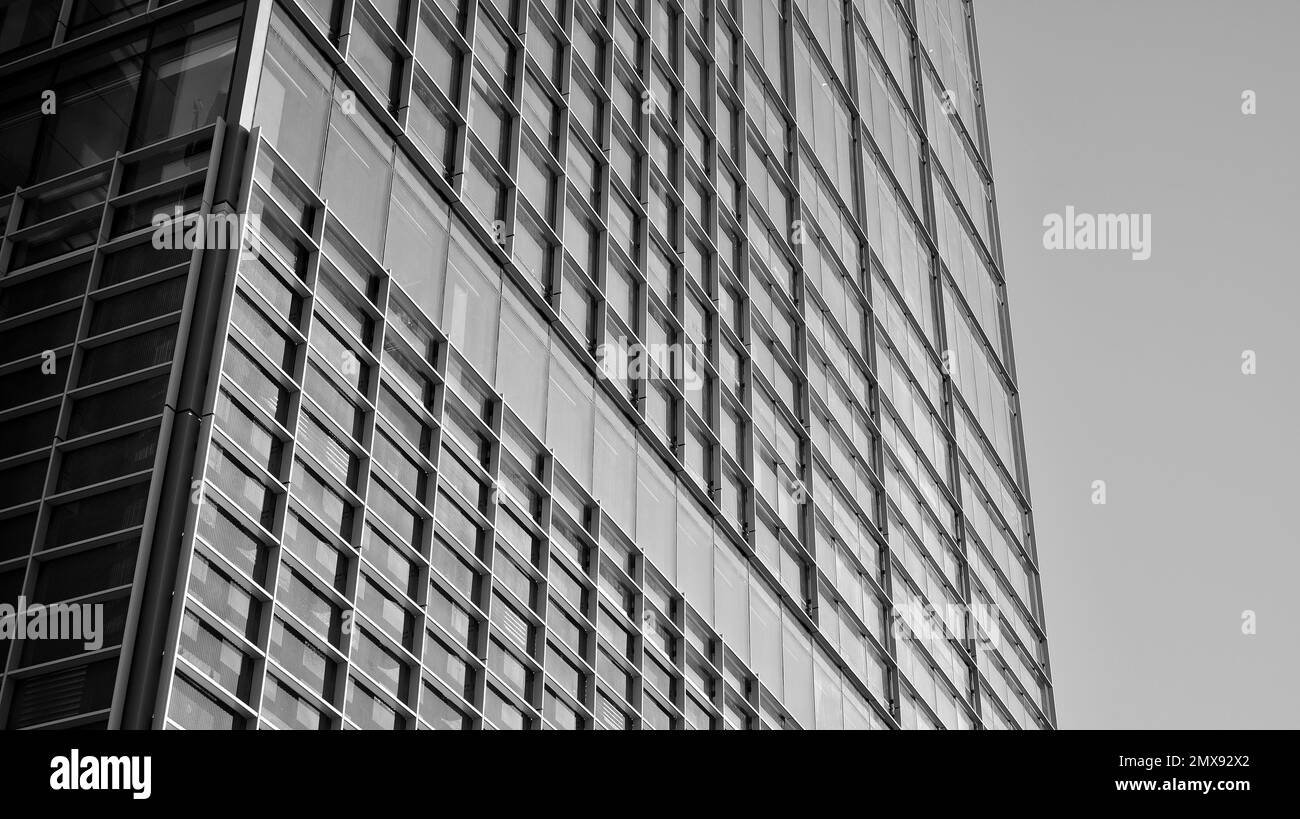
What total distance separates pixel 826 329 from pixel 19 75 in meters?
24.7

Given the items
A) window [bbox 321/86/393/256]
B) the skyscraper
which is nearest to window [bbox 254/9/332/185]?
the skyscraper

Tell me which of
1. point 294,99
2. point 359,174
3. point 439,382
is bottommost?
point 439,382

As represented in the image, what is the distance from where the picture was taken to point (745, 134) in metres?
43.3

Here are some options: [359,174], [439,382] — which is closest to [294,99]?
[359,174]

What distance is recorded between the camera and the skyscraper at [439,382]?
68.9ft

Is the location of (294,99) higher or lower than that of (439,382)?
higher

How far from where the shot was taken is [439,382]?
26.4m

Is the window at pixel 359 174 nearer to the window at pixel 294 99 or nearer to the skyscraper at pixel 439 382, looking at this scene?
the skyscraper at pixel 439 382

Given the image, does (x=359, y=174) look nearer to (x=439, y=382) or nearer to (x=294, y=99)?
(x=294, y=99)

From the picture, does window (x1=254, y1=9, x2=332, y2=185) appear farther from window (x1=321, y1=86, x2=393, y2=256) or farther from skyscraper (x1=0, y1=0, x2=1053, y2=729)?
window (x1=321, y1=86, x2=393, y2=256)

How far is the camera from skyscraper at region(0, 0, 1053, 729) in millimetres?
21016
